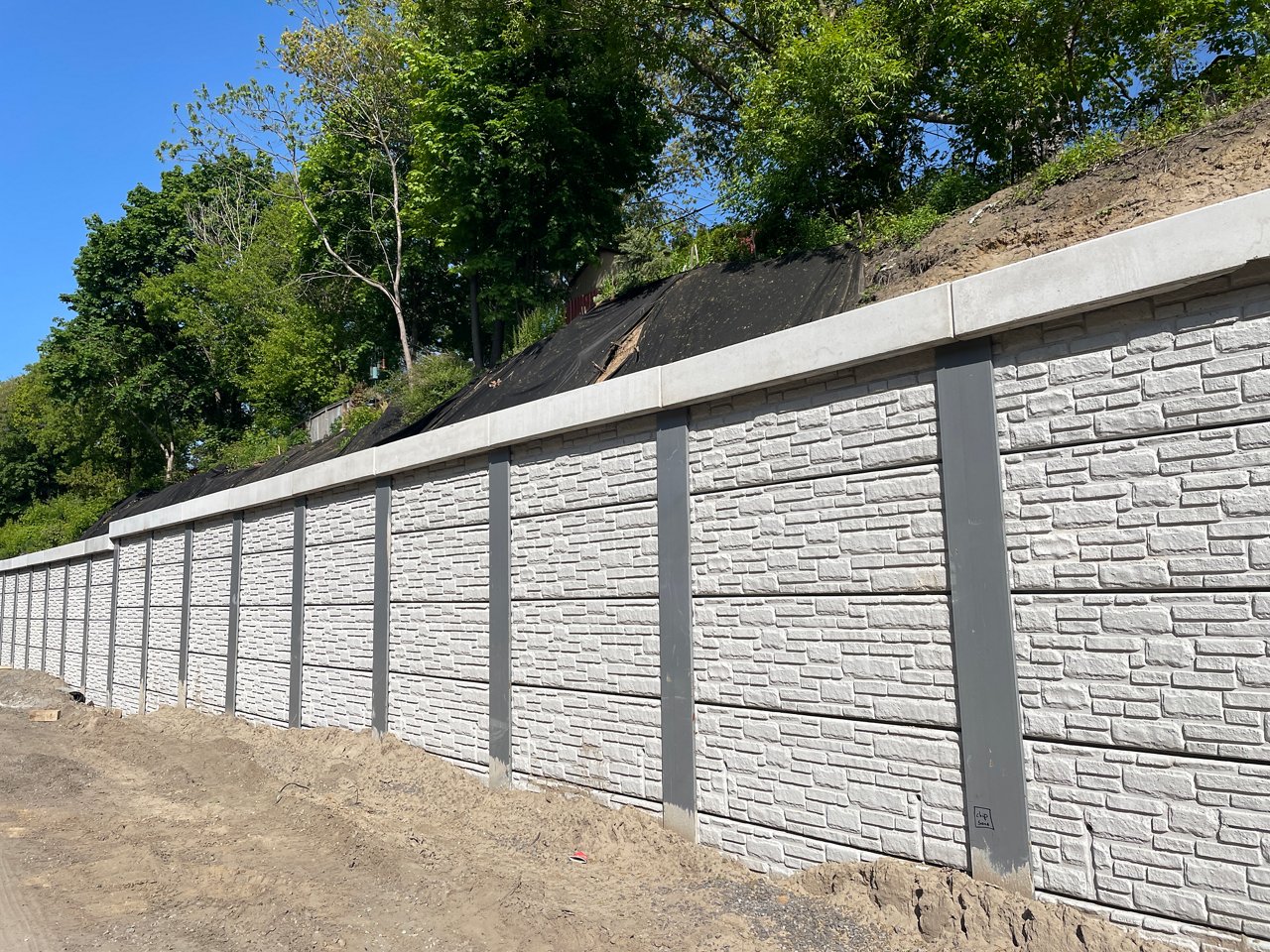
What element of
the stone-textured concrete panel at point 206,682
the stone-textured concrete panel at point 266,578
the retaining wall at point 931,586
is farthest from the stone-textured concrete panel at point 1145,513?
the stone-textured concrete panel at point 206,682

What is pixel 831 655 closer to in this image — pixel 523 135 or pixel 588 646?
pixel 588 646

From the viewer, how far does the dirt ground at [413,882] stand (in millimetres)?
4535

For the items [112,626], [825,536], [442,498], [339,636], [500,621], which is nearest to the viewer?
[825,536]

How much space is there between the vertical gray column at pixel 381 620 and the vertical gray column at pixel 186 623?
276 inches

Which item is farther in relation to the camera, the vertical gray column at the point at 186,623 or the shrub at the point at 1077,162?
the vertical gray column at the point at 186,623

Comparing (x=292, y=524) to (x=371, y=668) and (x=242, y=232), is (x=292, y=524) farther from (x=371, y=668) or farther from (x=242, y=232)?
(x=242, y=232)

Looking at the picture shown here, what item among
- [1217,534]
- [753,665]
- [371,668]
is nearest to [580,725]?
[753,665]

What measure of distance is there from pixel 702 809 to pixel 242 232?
1434 inches

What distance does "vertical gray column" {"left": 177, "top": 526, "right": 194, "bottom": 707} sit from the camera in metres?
14.9

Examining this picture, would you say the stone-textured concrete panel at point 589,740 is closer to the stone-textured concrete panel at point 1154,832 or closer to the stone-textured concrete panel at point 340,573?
A: the stone-textured concrete panel at point 1154,832

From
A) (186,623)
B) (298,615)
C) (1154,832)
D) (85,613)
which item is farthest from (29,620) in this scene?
(1154,832)

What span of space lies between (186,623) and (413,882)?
1116 cm

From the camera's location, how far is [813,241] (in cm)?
994

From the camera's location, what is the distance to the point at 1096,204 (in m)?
6.52
